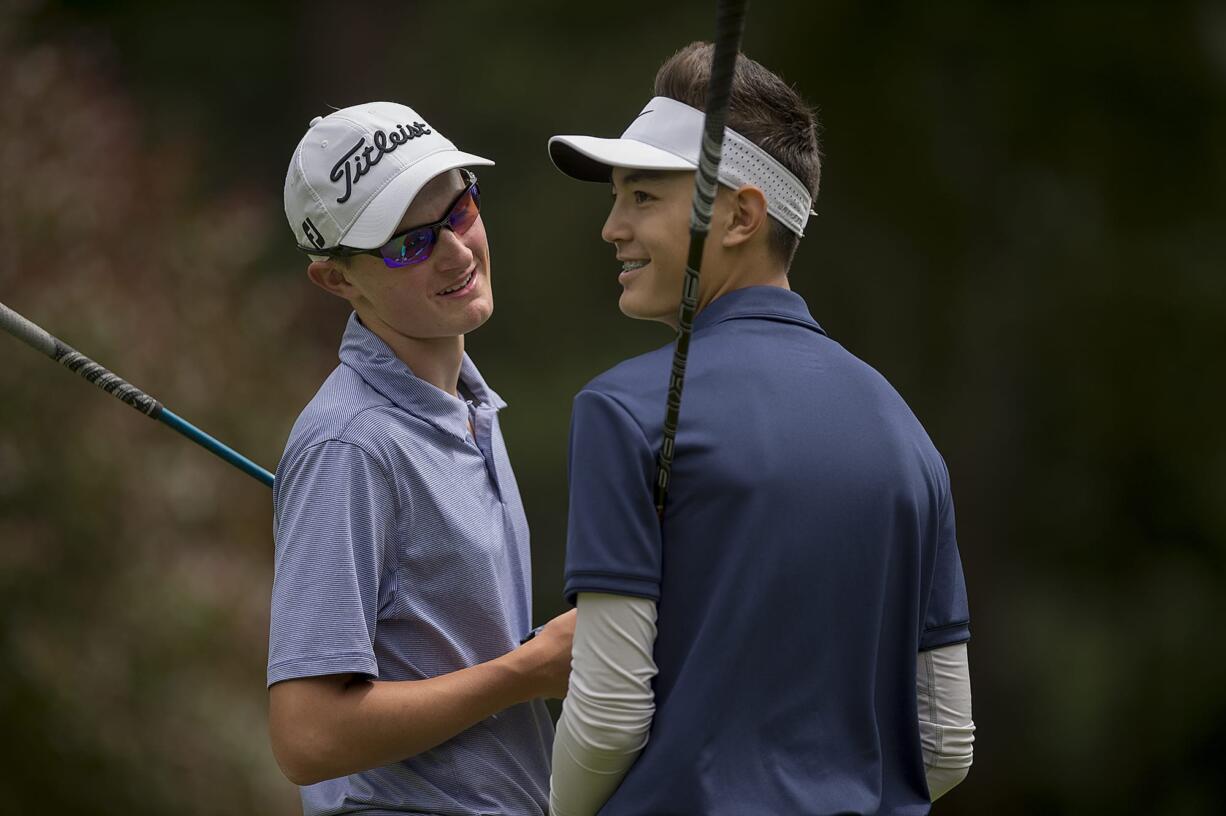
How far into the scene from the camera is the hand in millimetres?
2070

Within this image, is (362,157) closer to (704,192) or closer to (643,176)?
(643,176)

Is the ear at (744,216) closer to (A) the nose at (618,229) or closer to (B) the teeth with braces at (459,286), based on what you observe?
(A) the nose at (618,229)

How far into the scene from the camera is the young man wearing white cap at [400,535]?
2.02m

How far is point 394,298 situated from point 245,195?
17.1 feet

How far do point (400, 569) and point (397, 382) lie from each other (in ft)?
0.91

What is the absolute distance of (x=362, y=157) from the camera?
7.40 ft

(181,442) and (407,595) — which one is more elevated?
(407,595)

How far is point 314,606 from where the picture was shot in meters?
2.00

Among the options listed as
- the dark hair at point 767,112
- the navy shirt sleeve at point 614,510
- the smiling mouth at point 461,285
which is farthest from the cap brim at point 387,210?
the navy shirt sleeve at point 614,510

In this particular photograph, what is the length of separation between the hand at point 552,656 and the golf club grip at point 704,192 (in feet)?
1.19

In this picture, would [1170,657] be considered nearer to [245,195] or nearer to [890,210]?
[890,210]

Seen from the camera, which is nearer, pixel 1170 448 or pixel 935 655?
pixel 935 655

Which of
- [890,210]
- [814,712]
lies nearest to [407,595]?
[814,712]

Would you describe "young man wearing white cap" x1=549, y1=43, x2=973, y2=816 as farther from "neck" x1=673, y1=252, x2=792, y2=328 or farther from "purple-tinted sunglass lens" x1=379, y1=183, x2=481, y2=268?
"purple-tinted sunglass lens" x1=379, y1=183, x2=481, y2=268
